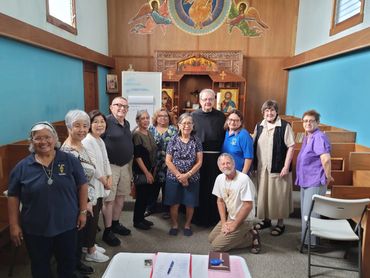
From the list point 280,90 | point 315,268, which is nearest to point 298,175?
point 315,268

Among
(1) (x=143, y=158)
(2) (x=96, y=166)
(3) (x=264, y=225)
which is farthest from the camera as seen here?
(3) (x=264, y=225)

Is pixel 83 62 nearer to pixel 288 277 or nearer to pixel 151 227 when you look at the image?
pixel 151 227

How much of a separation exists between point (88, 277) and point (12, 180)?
1.10m

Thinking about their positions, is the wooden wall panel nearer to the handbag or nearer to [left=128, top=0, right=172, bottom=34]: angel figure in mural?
[left=128, top=0, right=172, bottom=34]: angel figure in mural

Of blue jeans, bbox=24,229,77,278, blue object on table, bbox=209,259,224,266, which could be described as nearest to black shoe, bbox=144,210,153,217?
blue jeans, bbox=24,229,77,278

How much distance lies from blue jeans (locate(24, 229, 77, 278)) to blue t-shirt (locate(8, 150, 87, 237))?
71 mm

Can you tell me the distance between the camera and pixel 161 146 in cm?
306

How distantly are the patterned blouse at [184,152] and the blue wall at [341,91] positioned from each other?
7.06ft

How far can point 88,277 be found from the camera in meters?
2.22

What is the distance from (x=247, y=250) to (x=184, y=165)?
104cm

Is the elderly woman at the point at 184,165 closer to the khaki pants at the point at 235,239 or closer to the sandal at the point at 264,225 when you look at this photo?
the khaki pants at the point at 235,239

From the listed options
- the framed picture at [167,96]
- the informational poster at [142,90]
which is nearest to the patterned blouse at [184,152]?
the informational poster at [142,90]

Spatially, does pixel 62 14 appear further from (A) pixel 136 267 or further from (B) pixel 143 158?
(A) pixel 136 267

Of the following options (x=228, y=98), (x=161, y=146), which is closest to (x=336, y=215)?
(x=161, y=146)
